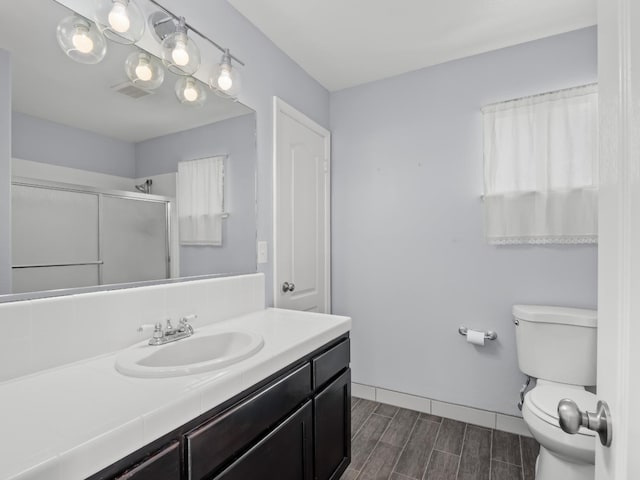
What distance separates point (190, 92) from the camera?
154 centimetres

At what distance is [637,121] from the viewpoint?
424 millimetres

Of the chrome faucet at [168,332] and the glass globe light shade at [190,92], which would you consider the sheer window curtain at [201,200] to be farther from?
the chrome faucet at [168,332]

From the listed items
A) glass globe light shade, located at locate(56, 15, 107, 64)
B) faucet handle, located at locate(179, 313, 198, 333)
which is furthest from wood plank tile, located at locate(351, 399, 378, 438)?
glass globe light shade, located at locate(56, 15, 107, 64)

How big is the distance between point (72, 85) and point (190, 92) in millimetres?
493

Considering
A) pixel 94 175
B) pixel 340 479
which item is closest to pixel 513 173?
pixel 340 479

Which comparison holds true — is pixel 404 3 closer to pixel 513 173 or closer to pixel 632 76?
pixel 513 173

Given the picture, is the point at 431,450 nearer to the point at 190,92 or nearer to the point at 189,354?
the point at 189,354

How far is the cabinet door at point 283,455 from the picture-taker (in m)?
0.98

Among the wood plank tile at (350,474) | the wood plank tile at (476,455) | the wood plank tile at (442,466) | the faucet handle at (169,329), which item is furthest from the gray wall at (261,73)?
the wood plank tile at (476,455)

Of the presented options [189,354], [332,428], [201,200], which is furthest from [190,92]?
[332,428]

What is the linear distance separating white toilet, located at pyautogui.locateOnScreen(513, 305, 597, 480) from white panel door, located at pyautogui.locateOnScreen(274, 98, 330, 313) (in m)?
1.32

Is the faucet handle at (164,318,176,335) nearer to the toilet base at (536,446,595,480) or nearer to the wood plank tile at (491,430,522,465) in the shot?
the toilet base at (536,446,595,480)

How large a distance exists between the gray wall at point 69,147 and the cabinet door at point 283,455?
112cm

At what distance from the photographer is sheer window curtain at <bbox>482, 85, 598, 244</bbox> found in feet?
6.08
